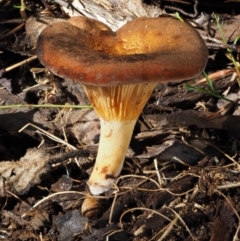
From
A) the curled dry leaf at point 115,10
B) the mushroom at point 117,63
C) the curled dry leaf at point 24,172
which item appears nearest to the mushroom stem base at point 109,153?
the mushroom at point 117,63

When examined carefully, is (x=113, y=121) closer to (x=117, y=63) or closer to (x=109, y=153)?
(x=109, y=153)

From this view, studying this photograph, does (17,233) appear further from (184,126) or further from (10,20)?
(10,20)

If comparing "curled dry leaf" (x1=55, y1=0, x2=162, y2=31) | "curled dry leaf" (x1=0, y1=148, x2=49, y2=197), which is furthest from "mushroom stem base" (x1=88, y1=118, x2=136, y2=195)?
"curled dry leaf" (x1=55, y1=0, x2=162, y2=31)

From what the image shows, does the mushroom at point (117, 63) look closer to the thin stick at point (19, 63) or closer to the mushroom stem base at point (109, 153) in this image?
the mushroom stem base at point (109, 153)

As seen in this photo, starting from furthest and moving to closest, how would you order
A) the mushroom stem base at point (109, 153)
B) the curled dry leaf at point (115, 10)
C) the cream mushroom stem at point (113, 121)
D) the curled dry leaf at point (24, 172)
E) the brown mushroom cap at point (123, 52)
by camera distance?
the curled dry leaf at point (115, 10)
the curled dry leaf at point (24, 172)
the mushroom stem base at point (109, 153)
the cream mushroom stem at point (113, 121)
the brown mushroom cap at point (123, 52)

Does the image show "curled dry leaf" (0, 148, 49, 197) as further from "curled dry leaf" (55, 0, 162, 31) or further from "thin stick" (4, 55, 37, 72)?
"curled dry leaf" (55, 0, 162, 31)

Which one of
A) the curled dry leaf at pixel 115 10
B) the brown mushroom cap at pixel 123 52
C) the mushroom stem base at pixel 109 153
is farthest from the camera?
the curled dry leaf at pixel 115 10
